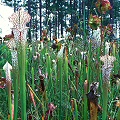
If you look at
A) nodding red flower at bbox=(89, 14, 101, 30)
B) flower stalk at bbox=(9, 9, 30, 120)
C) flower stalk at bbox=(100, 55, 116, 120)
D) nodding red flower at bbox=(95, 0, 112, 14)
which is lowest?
flower stalk at bbox=(100, 55, 116, 120)

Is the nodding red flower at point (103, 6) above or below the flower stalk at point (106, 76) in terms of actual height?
above

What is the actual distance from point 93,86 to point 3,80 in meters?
0.37

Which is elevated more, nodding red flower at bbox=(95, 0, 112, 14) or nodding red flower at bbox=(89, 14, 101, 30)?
nodding red flower at bbox=(95, 0, 112, 14)

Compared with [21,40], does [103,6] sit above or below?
above

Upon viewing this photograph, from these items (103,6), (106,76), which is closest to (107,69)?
(106,76)

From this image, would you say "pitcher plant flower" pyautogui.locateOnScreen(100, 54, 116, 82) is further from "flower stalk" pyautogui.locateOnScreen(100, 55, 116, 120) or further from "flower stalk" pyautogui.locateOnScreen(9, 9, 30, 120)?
"flower stalk" pyautogui.locateOnScreen(9, 9, 30, 120)

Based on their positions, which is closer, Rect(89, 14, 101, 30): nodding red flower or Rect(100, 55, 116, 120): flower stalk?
Rect(100, 55, 116, 120): flower stalk

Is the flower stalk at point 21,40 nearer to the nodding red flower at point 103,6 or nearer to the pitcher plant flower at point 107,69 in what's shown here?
Answer: the pitcher plant flower at point 107,69

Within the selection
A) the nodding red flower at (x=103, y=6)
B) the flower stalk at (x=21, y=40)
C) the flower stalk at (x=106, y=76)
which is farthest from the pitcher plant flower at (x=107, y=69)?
the nodding red flower at (x=103, y=6)

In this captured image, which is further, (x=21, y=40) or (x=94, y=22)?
(x=94, y=22)

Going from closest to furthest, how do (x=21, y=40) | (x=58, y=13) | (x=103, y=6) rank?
(x=21, y=40) → (x=103, y=6) → (x=58, y=13)

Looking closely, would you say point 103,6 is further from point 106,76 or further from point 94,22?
point 106,76

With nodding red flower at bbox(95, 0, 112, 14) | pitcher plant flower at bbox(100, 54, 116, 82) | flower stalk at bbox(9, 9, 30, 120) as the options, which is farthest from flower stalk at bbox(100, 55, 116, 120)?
nodding red flower at bbox(95, 0, 112, 14)

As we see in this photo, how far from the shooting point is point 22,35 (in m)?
0.42
